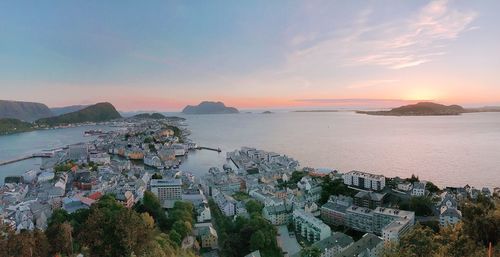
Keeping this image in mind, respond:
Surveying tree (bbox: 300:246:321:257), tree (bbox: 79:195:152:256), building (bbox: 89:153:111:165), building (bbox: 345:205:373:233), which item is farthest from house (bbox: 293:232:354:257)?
building (bbox: 89:153:111:165)

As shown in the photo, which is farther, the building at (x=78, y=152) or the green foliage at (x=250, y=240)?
the building at (x=78, y=152)

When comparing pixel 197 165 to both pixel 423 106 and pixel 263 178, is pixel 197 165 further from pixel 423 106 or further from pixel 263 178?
pixel 423 106

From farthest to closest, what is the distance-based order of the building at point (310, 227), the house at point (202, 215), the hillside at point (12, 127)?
the hillside at point (12, 127)
the house at point (202, 215)
the building at point (310, 227)

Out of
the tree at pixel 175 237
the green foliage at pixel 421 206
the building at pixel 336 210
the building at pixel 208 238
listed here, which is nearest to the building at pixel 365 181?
the building at pixel 336 210

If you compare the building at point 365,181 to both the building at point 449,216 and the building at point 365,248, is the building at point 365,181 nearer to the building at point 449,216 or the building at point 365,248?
the building at point 449,216

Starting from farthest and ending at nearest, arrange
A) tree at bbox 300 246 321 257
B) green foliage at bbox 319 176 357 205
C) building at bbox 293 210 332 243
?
1. green foliage at bbox 319 176 357 205
2. building at bbox 293 210 332 243
3. tree at bbox 300 246 321 257

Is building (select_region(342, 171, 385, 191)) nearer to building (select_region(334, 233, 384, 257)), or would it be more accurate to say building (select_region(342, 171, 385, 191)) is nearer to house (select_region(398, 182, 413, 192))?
house (select_region(398, 182, 413, 192))

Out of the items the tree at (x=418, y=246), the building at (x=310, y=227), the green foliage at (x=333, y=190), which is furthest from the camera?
the green foliage at (x=333, y=190)
